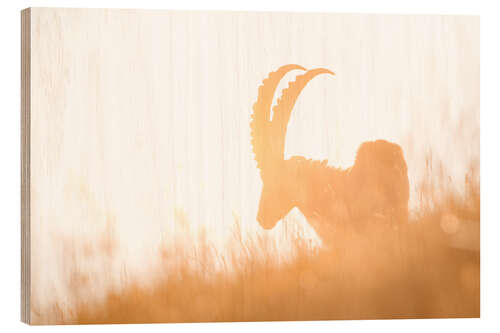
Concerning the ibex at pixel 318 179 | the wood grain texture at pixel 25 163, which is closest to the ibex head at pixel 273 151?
the ibex at pixel 318 179

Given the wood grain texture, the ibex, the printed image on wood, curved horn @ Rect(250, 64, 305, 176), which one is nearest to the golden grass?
the printed image on wood

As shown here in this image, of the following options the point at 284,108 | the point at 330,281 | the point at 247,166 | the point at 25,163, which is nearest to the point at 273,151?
the point at 247,166

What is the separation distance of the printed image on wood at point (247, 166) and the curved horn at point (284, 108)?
11 millimetres

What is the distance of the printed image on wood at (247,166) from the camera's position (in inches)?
245

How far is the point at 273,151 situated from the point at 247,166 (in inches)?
9.3

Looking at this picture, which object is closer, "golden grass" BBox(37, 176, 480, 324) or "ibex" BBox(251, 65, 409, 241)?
"golden grass" BBox(37, 176, 480, 324)

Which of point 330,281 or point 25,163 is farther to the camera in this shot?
point 330,281

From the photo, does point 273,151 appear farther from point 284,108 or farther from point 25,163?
point 25,163

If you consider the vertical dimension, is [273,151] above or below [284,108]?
below

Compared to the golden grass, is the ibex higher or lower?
higher

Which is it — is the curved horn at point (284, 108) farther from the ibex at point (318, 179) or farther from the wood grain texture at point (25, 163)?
the wood grain texture at point (25, 163)

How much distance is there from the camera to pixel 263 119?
6406mm

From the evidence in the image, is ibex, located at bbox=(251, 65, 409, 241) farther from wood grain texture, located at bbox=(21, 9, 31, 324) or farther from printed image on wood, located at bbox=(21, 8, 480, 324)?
wood grain texture, located at bbox=(21, 9, 31, 324)

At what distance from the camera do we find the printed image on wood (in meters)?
Result: 6.23
